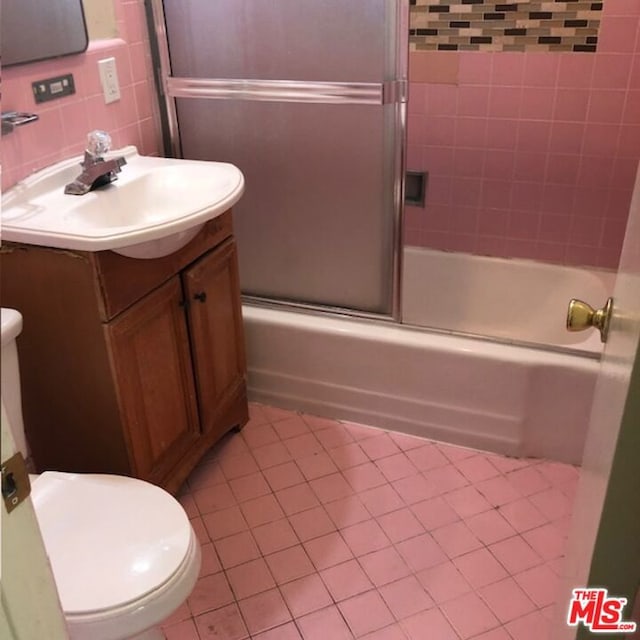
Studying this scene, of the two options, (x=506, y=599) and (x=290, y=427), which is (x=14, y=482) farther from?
(x=290, y=427)

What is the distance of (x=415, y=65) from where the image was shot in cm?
267

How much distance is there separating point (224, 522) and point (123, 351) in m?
0.64

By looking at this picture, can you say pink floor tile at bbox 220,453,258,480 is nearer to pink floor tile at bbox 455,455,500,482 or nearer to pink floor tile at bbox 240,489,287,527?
pink floor tile at bbox 240,489,287,527

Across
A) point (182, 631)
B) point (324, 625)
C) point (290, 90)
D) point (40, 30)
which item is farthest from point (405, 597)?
point (40, 30)

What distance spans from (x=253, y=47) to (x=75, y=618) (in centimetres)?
162

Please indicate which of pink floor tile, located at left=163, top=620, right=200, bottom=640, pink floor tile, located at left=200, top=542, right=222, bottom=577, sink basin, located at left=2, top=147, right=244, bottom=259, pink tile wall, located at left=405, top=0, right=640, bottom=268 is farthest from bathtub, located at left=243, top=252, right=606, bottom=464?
pink floor tile, located at left=163, top=620, right=200, bottom=640

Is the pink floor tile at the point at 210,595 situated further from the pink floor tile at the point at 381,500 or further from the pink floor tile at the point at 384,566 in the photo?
the pink floor tile at the point at 381,500

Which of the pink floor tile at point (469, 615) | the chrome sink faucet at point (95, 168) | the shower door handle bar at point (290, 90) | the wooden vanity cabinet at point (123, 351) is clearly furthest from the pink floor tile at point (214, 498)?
the shower door handle bar at point (290, 90)

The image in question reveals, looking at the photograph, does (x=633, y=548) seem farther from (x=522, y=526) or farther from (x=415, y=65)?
(x=415, y=65)

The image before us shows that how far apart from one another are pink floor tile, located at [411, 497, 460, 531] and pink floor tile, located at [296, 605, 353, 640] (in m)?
0.40

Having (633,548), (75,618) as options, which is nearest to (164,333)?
(75,618)

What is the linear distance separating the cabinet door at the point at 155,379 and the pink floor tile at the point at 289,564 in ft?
1.24

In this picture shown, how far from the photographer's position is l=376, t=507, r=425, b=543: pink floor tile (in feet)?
6.47

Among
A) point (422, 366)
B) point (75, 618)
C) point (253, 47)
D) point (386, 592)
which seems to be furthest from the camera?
point (422, 366)
